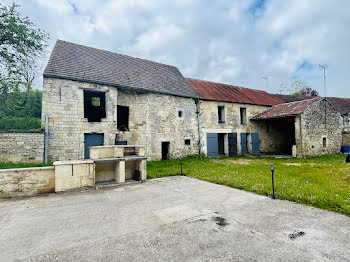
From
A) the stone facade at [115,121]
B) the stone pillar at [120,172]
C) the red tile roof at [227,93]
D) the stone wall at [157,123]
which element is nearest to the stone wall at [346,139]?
the red tile roof at [227,93]

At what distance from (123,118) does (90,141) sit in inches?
109

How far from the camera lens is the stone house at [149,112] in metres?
10.2

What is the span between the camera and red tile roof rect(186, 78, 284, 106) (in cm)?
1631

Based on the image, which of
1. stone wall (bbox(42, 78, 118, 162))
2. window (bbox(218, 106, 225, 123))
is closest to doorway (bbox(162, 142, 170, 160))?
stone wall (bbox(42, 78, 118, 162))

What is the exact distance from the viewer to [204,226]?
3561mm

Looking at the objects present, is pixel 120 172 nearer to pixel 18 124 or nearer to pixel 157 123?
pixel 157 123

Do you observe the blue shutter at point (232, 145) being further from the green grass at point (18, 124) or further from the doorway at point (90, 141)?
the green grass at point (18, 124)

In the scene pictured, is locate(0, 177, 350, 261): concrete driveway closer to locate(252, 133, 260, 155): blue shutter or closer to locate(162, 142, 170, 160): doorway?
locate(162, 142, 170, 160): doorway

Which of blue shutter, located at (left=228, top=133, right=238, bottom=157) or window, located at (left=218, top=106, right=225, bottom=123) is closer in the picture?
blue shutter, located at (left=228, top=133, right=238, bottom=157)

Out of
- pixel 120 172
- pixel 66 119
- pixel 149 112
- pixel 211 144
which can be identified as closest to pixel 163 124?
pixel 149 112

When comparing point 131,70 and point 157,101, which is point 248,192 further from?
point 131,70

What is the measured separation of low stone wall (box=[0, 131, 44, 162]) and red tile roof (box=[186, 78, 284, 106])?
38.3ft

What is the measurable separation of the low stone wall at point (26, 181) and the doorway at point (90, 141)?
481cm

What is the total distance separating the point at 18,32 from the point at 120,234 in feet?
58.1
